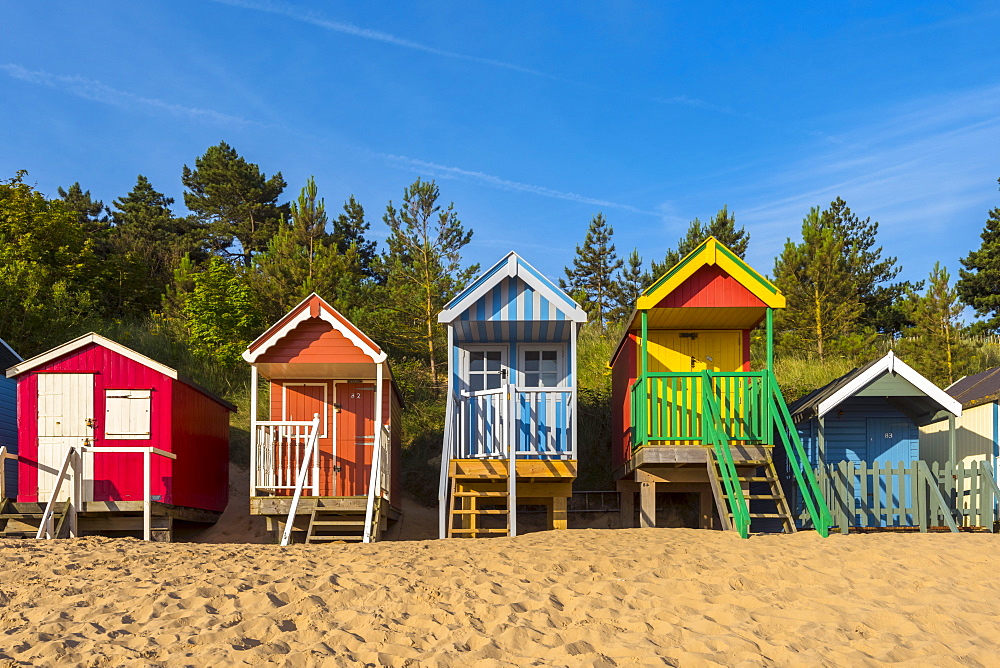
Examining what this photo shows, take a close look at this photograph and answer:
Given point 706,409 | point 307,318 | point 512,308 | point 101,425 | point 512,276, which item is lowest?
point 101,425

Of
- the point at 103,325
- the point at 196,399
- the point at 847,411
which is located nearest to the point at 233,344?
the point at 103,325

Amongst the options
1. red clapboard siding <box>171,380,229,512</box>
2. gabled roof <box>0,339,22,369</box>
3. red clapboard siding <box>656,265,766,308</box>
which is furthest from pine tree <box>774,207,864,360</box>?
gabled roof <box>0,339,22,369</box>

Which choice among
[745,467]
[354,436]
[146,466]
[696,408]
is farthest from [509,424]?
[146,466]

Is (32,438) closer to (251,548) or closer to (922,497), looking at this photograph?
(251,548)

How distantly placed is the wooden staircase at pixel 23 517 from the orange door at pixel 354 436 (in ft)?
15.7

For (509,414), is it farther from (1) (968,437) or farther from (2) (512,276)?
(1) (968,437)

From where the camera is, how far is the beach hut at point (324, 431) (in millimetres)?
13828

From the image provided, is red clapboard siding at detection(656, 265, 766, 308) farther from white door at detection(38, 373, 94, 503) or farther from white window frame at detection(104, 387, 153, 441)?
white door at detection(38, 373, 94, 503)

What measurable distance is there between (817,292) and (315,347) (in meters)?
17.7

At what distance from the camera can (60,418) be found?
14812 millimetres

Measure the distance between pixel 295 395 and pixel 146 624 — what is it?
32.1 ft

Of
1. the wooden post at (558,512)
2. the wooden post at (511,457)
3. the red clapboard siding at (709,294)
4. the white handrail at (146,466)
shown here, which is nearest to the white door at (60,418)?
the white handrail at (146,466)

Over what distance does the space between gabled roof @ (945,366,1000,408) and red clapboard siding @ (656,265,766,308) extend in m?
5.97

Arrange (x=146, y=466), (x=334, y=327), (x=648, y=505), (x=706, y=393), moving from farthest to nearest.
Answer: (x=334, y=327), (x=648, y=505), (x=706, y=393), (x=146, y=466)
